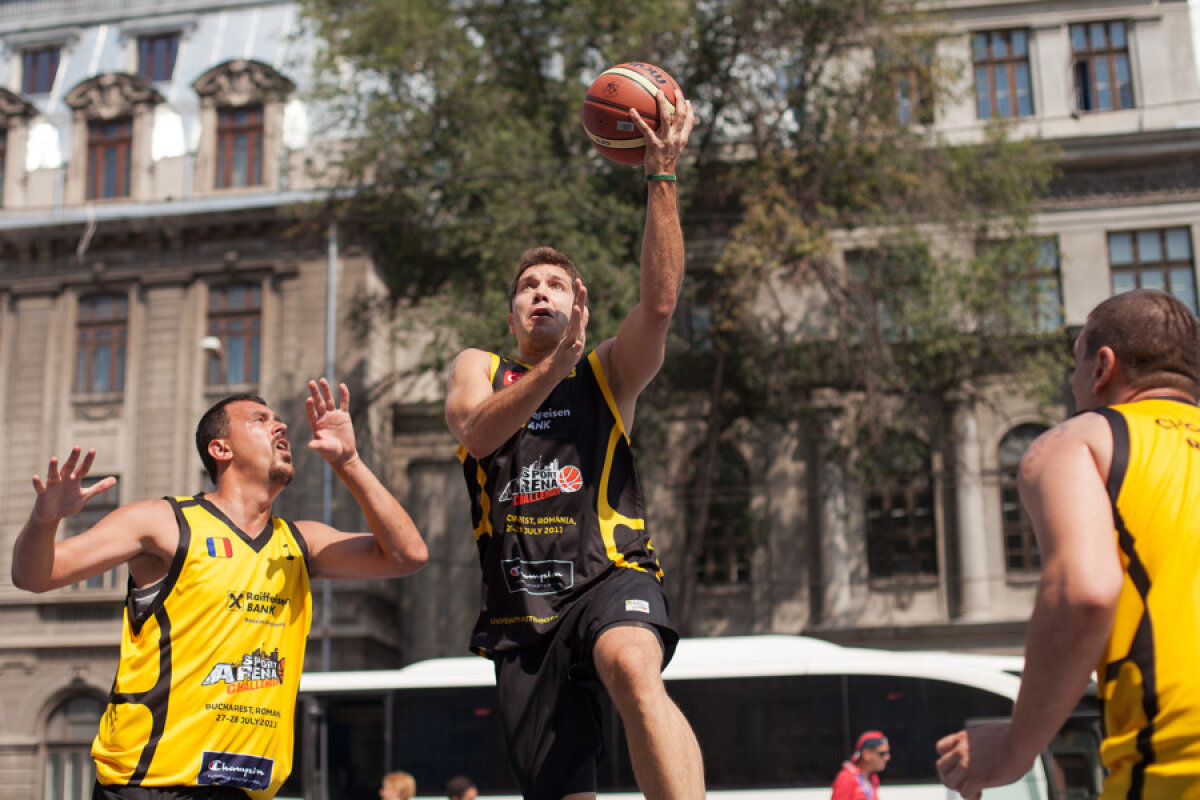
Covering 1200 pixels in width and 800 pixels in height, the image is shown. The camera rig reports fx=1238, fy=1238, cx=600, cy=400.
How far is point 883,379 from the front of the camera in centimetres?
2530

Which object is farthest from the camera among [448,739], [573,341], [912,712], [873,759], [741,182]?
[741,182]

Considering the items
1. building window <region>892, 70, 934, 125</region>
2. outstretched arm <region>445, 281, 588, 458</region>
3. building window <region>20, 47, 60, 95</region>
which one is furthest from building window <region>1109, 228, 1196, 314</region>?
building window <region>20, 47, 60, 95</region>

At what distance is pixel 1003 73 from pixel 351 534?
29323 millimetres

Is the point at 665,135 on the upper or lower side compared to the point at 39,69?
lower

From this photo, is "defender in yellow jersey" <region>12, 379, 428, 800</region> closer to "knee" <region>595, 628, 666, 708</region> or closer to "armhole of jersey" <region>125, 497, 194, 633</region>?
"armhole of jersey" <region>125, 497, 194, 633</region>

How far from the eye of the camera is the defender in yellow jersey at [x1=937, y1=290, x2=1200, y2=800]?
277 centimetres

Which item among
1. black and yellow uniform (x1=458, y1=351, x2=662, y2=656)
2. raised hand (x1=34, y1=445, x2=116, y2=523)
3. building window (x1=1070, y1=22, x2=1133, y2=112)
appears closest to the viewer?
raised hand (x1=34, y1=445, x2=116, y2=523)

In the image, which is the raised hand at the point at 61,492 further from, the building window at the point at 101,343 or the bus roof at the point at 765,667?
the building window at the point at 101,343

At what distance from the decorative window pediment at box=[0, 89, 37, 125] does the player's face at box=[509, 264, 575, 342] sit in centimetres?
3369

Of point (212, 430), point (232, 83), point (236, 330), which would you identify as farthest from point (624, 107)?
point (232, 83)

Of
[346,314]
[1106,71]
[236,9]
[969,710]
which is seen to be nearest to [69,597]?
[346,314]

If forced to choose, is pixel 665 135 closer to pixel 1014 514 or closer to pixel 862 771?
pixel 862 771

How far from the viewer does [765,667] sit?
18.3 meters

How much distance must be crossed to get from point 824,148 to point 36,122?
22105 mm
